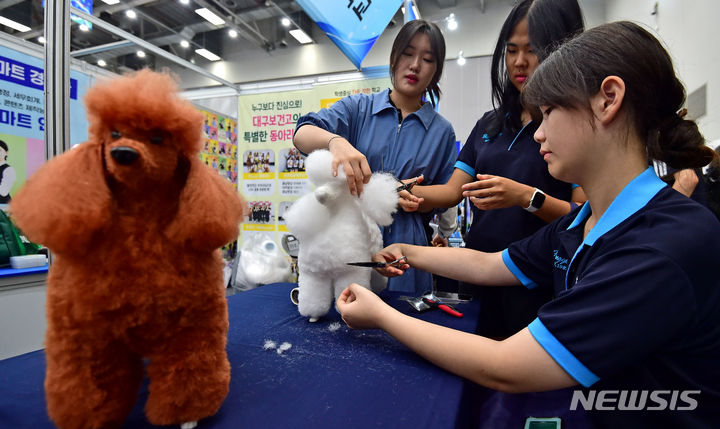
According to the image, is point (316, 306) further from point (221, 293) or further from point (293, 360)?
point (221, 293)

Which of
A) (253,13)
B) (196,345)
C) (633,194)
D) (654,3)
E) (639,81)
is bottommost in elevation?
(196,345)

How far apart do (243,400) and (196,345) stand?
12cm

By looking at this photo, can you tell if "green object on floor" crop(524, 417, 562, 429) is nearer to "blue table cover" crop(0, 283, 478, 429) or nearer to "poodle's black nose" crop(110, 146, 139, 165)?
"blue table cover" crop(0, 283, 478, 429)

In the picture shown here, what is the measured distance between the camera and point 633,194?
2.02 feet

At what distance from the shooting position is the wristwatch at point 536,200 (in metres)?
0.99

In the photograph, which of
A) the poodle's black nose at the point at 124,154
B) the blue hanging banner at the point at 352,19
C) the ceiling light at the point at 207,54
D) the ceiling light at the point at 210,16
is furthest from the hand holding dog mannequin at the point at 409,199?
the ceiling light at the point at 207,54

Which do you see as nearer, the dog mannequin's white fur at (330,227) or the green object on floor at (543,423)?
the green object on floor at (543,423)

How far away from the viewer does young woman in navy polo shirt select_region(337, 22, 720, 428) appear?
0.49 metres

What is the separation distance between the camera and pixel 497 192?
38.0 inches

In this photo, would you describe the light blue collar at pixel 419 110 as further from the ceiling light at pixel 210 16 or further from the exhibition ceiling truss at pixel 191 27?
the ceiling light at pixel 210 16

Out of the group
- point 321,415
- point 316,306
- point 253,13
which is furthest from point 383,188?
point 253,13

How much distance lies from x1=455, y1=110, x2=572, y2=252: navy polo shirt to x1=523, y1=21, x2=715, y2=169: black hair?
18.2 inches

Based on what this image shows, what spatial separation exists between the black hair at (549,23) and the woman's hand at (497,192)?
1.26 feet

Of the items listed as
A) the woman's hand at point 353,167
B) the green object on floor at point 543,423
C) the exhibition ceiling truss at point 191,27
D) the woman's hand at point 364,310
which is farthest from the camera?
the exhibition ceiling truss at point 191,27
